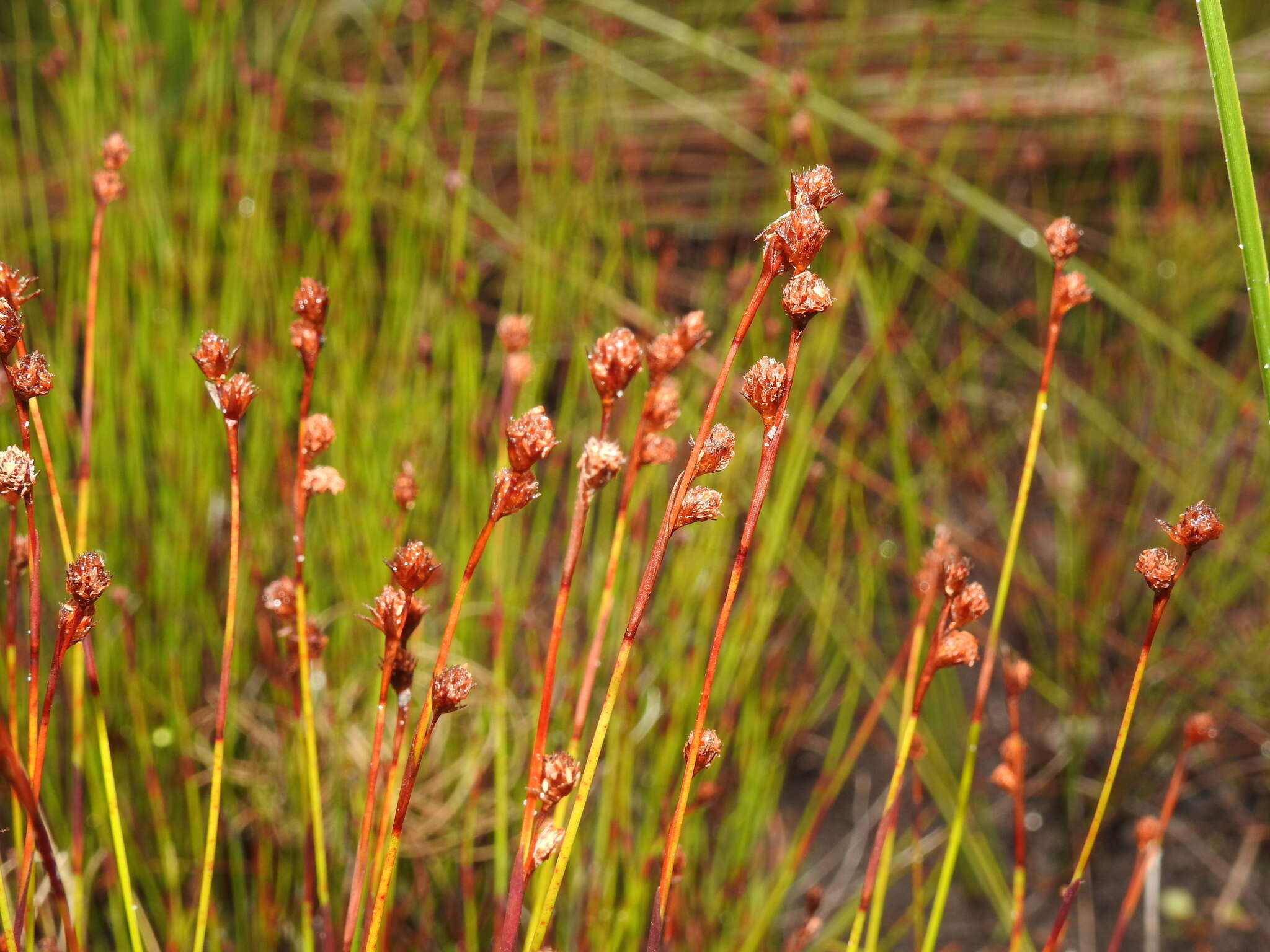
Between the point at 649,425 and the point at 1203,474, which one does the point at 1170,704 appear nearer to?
the point at 1203,474

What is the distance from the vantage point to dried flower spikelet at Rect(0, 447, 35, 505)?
0.57 meters

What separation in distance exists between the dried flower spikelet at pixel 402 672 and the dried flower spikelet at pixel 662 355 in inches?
8.3

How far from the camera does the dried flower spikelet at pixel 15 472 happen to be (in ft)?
1.86

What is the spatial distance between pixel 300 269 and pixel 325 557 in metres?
0.64

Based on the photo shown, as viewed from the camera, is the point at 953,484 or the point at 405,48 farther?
the point at 405,48

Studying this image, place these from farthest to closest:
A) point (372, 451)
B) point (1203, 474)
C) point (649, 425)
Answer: point (1203, 474) → point (372, 451) → point (649, 425)

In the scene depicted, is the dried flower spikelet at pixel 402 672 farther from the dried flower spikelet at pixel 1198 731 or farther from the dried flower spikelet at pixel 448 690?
the dried flower spikelet at pixel 1198 731

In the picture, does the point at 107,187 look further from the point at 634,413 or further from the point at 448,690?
the point at 634,413

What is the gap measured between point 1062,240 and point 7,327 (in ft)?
2.11

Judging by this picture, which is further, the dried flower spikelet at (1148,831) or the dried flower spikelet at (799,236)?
the dried flower spikelet at (1148,831)

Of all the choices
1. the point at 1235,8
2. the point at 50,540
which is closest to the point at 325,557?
the point at 50,540

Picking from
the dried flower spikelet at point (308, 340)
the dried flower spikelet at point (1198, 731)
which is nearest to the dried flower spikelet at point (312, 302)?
the dried flower spikelet at point (308, 340)

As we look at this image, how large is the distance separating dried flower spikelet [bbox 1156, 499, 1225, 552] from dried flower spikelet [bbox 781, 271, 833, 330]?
226 mm

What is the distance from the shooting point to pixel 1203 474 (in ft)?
5.83
